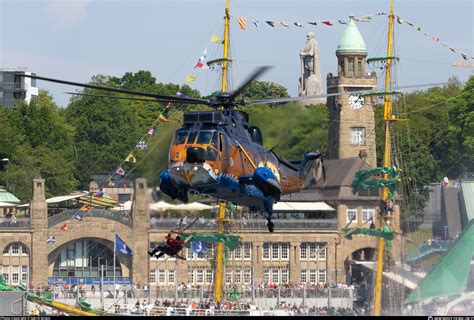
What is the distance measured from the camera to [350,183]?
17662 cm

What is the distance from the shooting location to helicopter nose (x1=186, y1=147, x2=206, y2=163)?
100688 mm

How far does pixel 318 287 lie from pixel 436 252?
10.0 metres

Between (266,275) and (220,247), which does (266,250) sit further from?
(220,247)

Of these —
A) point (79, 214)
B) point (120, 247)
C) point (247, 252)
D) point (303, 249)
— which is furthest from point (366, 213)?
point (79, 214)

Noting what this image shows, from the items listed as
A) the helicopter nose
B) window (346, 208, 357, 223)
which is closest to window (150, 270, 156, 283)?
window (346, 208, 357, 223)

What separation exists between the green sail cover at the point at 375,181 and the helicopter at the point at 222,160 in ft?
210

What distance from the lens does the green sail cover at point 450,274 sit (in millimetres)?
170750

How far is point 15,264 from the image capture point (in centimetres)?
18762

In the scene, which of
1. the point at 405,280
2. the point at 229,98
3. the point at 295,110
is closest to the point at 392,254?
the point at 405,280

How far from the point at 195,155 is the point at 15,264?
88.9m

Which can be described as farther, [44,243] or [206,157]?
[44,243]

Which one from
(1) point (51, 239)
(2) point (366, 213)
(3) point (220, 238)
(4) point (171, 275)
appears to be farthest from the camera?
(2) point (366, 213)

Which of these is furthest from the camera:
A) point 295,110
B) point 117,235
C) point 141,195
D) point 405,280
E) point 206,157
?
point 117,235

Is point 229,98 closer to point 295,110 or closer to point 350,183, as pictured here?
point 295,110
